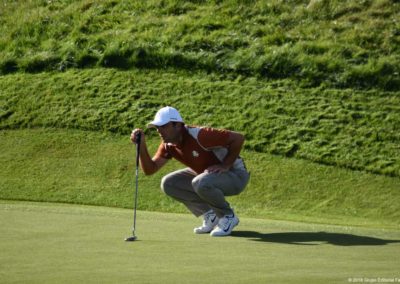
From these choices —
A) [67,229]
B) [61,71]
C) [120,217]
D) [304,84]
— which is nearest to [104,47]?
[61,71]

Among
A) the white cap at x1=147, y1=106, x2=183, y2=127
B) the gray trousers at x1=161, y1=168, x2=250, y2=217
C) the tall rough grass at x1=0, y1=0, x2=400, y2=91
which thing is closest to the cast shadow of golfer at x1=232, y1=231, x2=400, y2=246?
the gray trousers at x1=161, y1=168, x2=250, y2=217

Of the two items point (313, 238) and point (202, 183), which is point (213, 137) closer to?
point (202, 183)

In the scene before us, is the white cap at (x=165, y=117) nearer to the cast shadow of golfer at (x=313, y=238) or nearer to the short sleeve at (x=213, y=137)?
the short sleeve at (x=213, y=137)

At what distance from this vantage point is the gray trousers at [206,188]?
9289 mm

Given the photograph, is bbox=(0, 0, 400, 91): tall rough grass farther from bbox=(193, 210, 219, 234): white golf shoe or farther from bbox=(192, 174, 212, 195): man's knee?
bbox=(192, 174, 212, 195): man's knee

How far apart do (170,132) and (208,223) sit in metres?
1.11

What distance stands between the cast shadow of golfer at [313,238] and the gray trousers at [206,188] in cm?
40

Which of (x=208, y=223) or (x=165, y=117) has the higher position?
(x=165, y=117)

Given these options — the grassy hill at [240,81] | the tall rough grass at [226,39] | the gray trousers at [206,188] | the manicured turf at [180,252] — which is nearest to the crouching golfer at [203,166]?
the gray trousers at [206,188]

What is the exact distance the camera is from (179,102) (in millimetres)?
18891

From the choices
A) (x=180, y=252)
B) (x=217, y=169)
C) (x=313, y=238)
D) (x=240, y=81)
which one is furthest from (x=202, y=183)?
(x=240, y=81)

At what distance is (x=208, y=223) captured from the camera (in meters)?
9.52

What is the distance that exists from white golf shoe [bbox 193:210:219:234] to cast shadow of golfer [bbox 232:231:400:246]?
253 millimetres

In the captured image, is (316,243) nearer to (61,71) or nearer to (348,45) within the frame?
(348,45)
